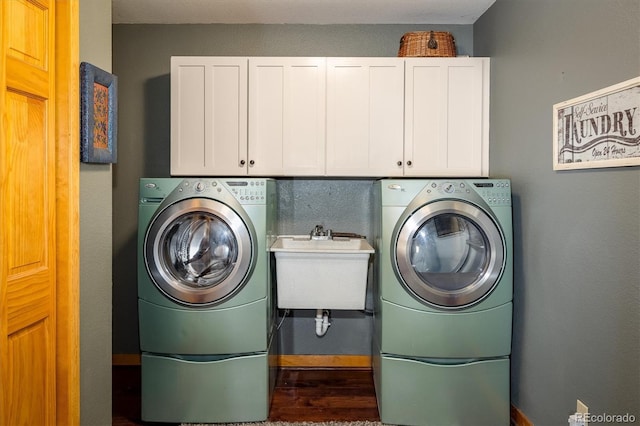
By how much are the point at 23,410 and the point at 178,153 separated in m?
1.65

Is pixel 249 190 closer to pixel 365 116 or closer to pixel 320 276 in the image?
pixel 320 276

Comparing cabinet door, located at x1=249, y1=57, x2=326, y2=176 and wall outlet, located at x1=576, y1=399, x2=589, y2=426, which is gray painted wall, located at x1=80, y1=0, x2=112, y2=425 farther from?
wall outlet, located at x1=576, y1=399, x2=589, y2=426

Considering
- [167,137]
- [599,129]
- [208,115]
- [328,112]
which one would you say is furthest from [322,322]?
[599,129]

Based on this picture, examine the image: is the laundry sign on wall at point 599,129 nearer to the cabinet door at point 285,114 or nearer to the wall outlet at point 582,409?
the wall outlet at point 582,409

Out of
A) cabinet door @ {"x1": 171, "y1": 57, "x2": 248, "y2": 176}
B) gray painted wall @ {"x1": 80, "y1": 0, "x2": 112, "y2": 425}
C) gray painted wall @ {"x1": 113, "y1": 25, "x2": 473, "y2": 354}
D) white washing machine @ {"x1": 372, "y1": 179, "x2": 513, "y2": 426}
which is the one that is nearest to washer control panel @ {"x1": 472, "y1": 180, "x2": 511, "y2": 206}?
white washing machine @ {"x1": 372, "y1": 179, "x2": 513, "y2": 426}

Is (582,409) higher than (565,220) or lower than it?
lower

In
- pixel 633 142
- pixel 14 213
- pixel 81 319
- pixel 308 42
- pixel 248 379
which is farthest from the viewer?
pixel 308 42

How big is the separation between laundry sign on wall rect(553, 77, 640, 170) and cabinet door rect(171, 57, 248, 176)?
5.76ft

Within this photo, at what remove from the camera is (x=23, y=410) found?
149 centimetres

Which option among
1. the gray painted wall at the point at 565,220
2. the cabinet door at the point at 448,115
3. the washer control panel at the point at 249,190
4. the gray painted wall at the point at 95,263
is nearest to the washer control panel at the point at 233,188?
the washer control panel at the point at 249,190

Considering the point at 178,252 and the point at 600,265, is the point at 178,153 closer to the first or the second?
the point at 178,252

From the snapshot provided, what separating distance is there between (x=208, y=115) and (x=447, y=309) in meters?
1.84

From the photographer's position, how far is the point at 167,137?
320 centimetres

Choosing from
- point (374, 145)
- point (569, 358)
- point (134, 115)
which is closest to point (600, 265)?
point (569, 358)
